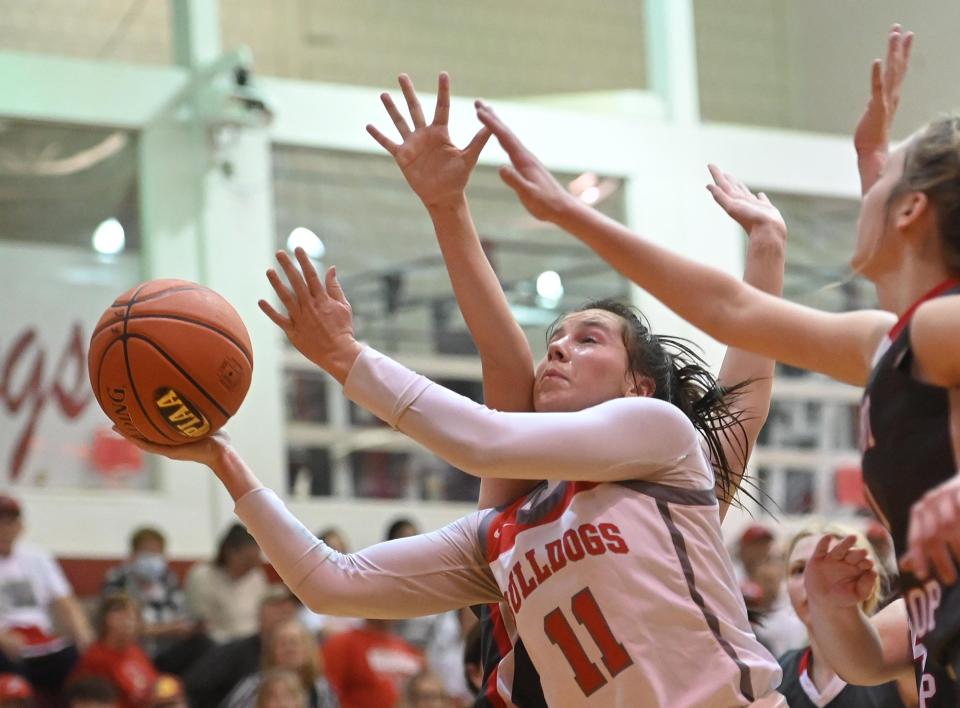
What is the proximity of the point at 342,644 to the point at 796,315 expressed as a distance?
6181mm

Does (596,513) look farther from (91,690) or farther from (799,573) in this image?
(91,690)

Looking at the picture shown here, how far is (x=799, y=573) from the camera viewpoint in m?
4.68

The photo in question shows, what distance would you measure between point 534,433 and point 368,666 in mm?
5696

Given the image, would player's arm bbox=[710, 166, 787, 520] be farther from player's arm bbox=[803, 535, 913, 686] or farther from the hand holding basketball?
the hand holding basketball

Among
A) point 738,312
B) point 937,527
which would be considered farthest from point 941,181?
point 937,527

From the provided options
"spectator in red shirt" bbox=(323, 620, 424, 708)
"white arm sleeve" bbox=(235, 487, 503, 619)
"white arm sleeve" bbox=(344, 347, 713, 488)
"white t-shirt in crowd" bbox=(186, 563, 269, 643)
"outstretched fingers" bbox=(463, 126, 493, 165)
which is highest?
"outstretched fingers" bbox=(463, 126, 493, 165)

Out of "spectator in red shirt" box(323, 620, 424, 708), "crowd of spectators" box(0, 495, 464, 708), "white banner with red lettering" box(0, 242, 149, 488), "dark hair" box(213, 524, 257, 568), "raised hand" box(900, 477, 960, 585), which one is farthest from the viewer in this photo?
"white banner with red lettering" box(0, 242, 149, 488)

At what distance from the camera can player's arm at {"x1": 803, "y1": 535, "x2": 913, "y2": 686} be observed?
353 cm

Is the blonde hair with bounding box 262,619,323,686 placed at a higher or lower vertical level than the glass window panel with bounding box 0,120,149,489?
lower

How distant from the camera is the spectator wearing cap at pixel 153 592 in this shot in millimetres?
8812

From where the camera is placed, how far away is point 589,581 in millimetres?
3256

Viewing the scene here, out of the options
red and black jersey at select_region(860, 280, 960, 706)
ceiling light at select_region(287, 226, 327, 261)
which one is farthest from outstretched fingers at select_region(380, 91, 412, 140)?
ceiling light at select_region(287, 226, 327, 261)

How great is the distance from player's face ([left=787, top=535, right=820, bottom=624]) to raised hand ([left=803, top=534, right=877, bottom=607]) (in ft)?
3.14

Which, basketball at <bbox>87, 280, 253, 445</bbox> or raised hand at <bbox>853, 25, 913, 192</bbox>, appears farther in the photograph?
basketball at <bbox>87, 280, 253, 445</bbox>
